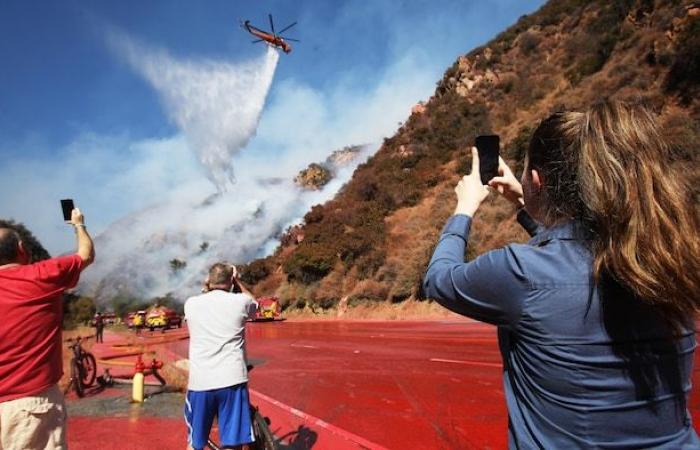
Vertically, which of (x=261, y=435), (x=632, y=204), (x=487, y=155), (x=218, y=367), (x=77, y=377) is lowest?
(x=77, y=377)

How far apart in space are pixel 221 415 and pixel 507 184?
2.92m

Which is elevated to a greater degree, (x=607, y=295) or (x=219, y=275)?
(x=219, y=275)

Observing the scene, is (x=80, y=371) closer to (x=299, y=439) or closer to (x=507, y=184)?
(x=299, y=439)

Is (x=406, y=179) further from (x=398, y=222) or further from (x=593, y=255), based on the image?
(x=593, y=255)

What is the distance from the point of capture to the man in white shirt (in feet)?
12.5

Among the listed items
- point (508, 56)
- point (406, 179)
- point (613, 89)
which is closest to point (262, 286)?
point (406, 179)

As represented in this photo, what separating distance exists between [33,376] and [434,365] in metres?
7.69

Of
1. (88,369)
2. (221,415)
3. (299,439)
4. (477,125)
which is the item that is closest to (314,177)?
(477,125)

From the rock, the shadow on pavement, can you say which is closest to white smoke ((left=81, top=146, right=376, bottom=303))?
the rock

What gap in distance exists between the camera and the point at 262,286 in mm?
40125

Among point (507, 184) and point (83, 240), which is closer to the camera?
point (507, 184)

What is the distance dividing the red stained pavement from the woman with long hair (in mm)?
4199

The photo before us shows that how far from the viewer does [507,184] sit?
1920 mm

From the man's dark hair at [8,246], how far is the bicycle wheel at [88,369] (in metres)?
6.66
